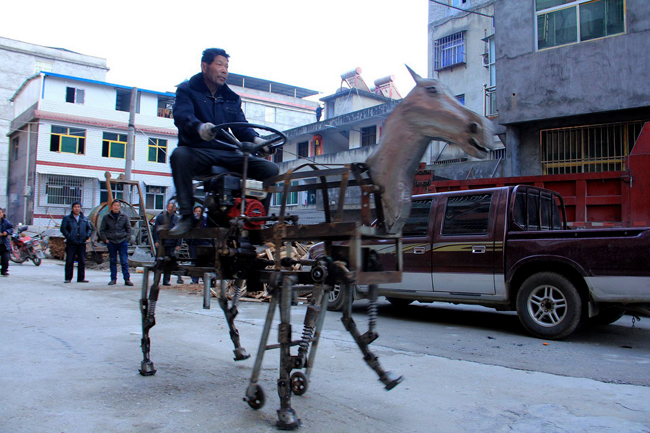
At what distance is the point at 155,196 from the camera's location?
36438 millimetres

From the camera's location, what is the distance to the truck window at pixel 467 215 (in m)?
6.39

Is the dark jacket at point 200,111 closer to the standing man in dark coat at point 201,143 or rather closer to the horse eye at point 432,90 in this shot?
the standing man in dark coat at point 201,143

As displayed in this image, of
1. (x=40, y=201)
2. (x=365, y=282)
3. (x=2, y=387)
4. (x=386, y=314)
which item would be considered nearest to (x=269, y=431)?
(x=365, y=282)

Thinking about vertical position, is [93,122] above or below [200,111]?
above

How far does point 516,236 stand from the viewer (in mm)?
6074

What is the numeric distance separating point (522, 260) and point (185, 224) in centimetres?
406

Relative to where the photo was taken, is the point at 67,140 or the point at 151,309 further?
the point at 67,140

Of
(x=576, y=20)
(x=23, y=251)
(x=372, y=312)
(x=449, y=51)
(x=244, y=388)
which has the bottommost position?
(x=244, y=388)

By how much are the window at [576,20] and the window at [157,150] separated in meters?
28.7

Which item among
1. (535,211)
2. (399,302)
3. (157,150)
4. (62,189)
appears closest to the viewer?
(535,211)

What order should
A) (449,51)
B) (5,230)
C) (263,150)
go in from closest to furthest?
(263,150)
(5,230)
(449,51)

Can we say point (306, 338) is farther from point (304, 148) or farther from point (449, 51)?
Answer: point (304, 148)

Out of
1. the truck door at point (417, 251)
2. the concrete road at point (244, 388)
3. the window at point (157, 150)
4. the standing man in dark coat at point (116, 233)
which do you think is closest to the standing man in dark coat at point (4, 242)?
the standing man in dark coat at point (116, 233)

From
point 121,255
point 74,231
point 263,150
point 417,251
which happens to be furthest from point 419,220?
point 74,231
